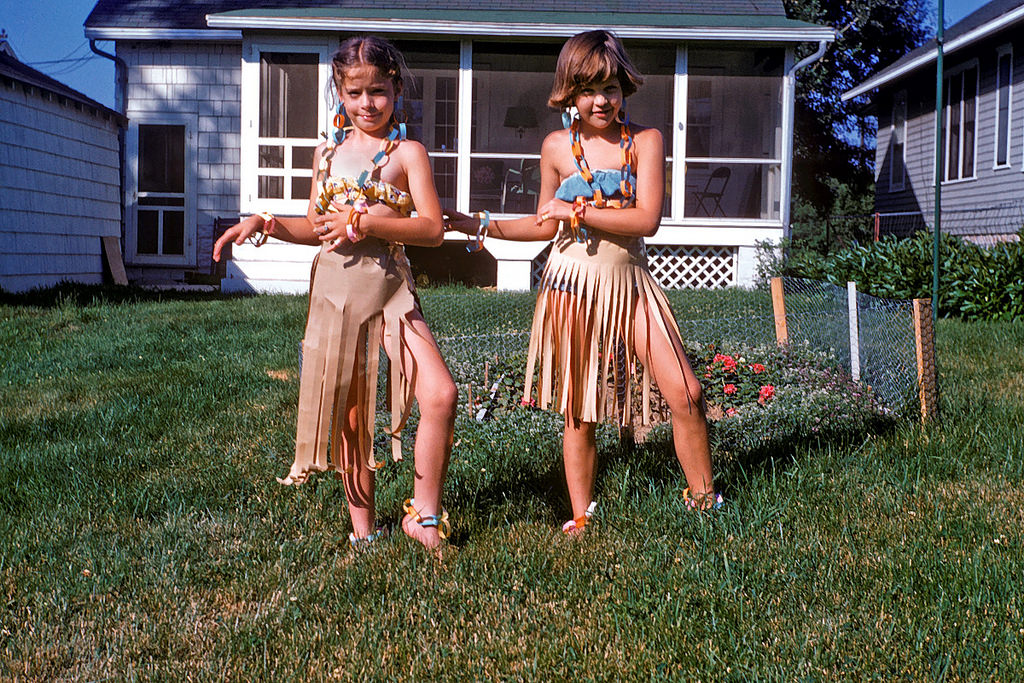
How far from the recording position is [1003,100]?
49.6 ft

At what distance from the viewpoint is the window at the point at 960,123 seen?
639 inches

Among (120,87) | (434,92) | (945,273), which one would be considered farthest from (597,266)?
(120,87)

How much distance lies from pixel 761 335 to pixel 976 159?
1047cm

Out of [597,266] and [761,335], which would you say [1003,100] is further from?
[597,266]

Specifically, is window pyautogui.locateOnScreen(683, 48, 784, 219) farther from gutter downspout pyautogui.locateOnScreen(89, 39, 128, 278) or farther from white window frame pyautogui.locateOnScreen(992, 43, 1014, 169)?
gutter downspout pyautogui.locateOnScreen(89, 39, 128, 278)

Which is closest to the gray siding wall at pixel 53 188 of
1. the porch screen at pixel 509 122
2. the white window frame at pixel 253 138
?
the white window frame at pixel 253 138

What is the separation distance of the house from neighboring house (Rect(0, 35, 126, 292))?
1275 mm

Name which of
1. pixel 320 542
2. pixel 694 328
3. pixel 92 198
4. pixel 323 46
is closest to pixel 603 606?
pixel 320 542

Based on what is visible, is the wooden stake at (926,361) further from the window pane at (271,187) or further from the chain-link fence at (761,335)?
the window pane at (271,187)

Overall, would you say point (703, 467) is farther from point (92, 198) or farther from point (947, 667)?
point (92, 198)

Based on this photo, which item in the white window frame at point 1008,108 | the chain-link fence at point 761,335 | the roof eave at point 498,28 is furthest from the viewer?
the white window frame at point 1008,108

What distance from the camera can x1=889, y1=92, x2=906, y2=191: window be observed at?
19281mm

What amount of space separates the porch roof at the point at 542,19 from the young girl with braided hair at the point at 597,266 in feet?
31.6

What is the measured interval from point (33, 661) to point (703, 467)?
211 centimetres
